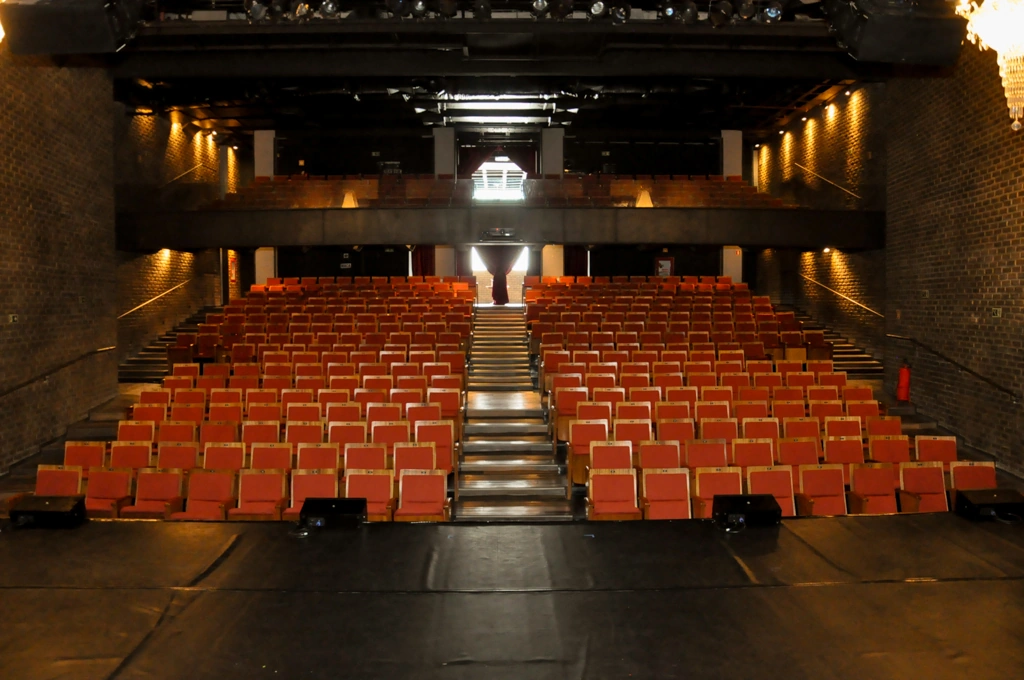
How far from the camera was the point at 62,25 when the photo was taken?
5086mm

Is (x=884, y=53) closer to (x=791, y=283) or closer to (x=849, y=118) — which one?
(x=849, y=118)

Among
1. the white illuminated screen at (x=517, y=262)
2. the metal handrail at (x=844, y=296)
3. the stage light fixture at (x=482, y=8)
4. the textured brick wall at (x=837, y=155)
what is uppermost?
the stage light fixture at (x=482, y=8)

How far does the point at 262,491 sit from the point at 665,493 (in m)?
2.83

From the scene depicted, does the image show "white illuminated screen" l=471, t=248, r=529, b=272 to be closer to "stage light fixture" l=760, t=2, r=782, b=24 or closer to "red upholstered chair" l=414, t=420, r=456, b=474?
"stage light fixture" l=760, t=2, r=782, b=24

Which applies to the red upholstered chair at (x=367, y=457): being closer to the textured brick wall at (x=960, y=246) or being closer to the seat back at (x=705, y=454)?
the seat back at (x=705, y=454)

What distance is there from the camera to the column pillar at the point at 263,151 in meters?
15.6

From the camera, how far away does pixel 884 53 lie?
5.41 m

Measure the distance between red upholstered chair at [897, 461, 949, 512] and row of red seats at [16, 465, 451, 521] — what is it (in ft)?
10.9

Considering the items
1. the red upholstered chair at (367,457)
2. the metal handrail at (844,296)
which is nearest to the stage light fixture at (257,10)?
the red upholstered chair at (367,457)

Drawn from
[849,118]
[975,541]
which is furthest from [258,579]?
[849,118]

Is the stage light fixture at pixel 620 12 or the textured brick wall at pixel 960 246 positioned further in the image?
the stage light fixture at pixel 620 12

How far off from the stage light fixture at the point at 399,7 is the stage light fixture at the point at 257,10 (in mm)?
1305

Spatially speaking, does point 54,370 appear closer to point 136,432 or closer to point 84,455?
point 136,432

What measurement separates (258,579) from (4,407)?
219 inches
